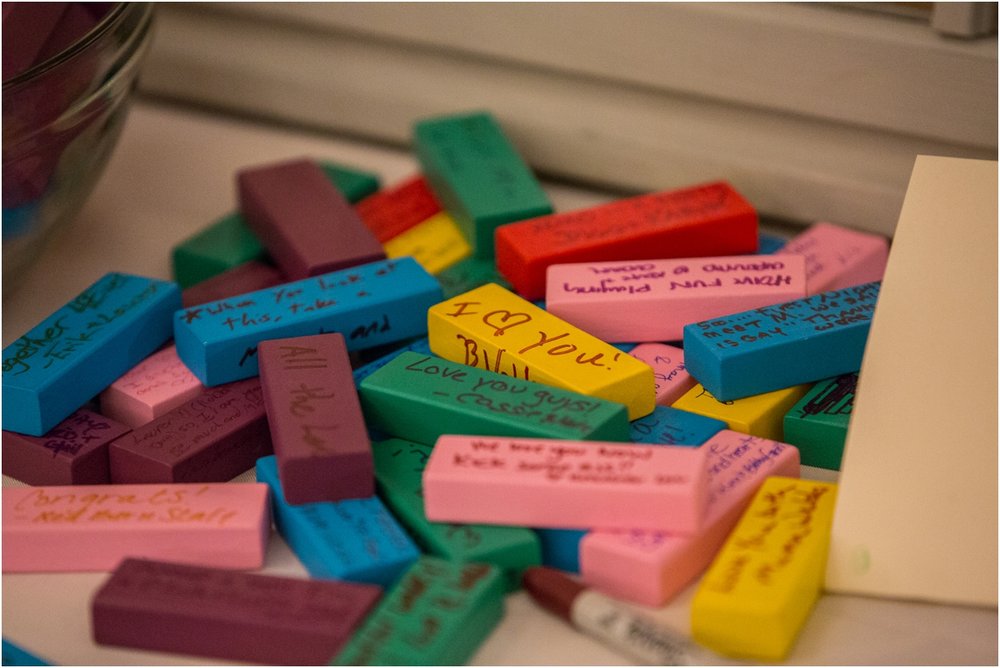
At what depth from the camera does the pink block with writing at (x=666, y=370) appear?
0.87m

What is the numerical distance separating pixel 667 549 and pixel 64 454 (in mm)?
399

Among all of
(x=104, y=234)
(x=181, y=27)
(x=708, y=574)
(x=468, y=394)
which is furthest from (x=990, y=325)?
(x=181, y=27)

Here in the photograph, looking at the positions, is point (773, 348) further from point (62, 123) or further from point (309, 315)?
point (62, 123)

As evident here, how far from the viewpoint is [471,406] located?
0.79 metres

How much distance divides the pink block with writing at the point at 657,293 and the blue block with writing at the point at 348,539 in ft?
0.78

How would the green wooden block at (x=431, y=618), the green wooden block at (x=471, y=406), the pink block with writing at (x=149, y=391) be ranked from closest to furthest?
the green wooden block at (x=431, y=618) → the green wooden block at (x=471, y=406) → the pink block with writing at (x=149, y=391)

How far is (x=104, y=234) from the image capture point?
1134 mm

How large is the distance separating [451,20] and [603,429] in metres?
0.55

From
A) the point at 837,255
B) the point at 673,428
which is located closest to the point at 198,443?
the point at 673,428

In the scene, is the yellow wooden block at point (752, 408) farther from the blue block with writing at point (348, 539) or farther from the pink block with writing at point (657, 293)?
the blue block with writing at point (348, 539)

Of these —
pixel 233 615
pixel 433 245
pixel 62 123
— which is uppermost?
pixel 62 123

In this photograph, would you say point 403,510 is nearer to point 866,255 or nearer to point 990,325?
point 990,325

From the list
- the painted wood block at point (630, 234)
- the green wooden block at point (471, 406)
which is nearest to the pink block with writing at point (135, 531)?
the green wooden block at point (471, 406)

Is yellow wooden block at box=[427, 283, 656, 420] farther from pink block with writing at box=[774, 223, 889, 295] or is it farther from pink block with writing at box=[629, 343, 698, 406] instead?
pink block with writing at box=[774, 223, 889, 295]
